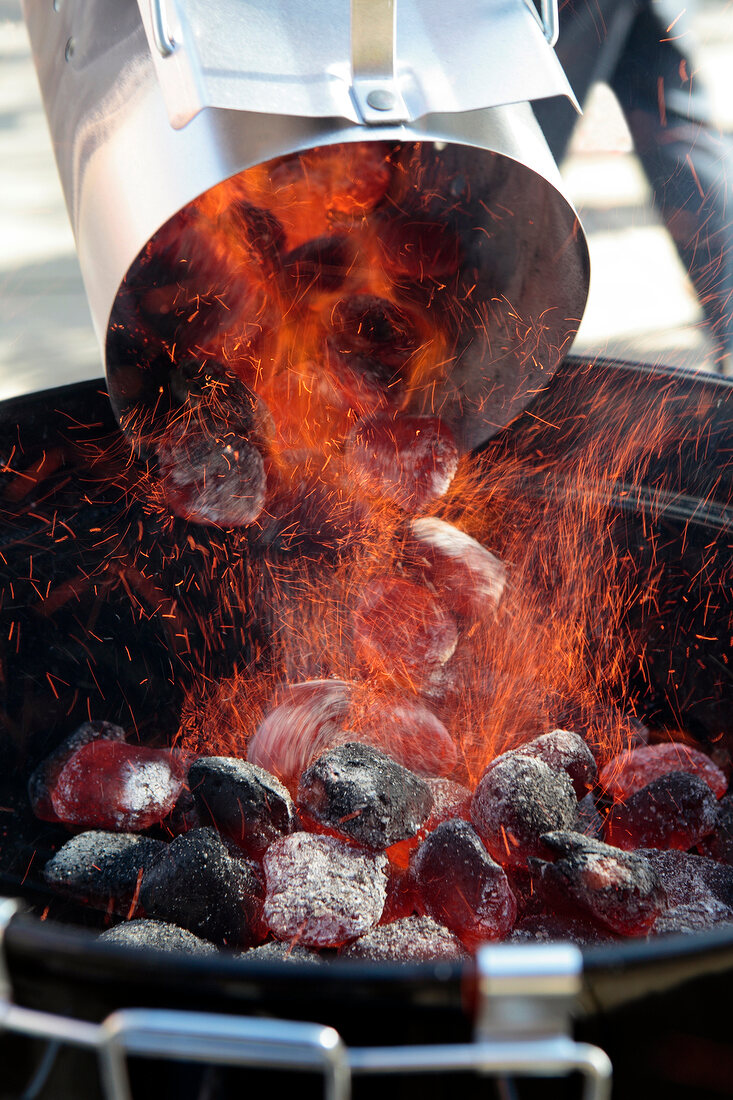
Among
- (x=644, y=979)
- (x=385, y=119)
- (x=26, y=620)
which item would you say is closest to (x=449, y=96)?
(x=385, y=119)

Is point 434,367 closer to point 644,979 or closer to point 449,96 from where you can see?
point 449,96

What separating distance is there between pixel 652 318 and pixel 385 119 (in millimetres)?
2174

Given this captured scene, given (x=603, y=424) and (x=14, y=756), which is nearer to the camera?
(x=14, y=756)

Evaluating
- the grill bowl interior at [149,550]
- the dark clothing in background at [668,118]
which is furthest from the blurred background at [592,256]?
the grill bowl interior at [149,550]

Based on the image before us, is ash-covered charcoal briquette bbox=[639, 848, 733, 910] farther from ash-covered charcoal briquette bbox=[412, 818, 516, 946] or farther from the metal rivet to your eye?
the metal rivet

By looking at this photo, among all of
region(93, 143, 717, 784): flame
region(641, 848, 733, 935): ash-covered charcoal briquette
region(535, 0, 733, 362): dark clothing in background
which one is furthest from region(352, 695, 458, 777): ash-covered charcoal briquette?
region(535, 0, 733, 362): dark clothing in background

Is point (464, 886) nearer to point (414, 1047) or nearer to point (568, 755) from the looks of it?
point (568, 755)

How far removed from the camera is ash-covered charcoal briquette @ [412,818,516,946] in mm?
868

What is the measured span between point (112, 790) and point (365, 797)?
0.32m

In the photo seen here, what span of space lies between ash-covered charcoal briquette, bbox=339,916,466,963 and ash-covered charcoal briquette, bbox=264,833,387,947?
0.9 inches

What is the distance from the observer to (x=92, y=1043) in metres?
0.47

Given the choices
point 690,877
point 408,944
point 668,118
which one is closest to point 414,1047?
point 408,944

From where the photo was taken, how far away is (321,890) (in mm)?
864

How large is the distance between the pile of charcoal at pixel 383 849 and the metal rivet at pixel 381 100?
61cm
